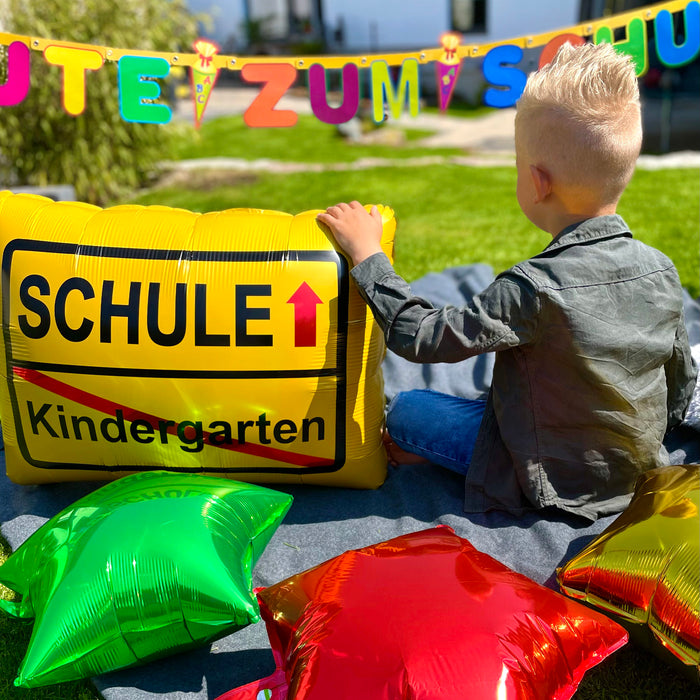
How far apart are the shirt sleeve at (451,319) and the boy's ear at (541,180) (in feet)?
0.87

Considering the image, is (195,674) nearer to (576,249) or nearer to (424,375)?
(576,249)

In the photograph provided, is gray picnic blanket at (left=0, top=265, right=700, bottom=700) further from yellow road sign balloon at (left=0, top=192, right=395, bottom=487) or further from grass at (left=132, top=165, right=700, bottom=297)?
grass at (left=132, top=165, right=700, bottom=297)

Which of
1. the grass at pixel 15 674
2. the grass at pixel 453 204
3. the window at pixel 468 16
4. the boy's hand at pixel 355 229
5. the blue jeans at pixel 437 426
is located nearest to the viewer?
the grass at pixel 15 674

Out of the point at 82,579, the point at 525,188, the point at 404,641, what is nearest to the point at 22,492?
the point at 82,579

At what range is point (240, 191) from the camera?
7.80m

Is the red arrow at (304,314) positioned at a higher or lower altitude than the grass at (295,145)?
→ lower

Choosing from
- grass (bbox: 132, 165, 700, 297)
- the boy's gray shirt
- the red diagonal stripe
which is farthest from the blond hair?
grass (bbox: 132, 165, 700, 297)

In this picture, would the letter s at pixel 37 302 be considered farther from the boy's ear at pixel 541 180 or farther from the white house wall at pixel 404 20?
the white house wall at pixel 404 20

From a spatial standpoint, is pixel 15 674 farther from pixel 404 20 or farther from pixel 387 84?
pixel 404 20

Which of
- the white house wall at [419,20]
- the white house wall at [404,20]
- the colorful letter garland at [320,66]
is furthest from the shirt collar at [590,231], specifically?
the white house wall at [404,20]

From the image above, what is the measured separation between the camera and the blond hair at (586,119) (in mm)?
1929

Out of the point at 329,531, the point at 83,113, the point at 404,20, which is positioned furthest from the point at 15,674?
the point at 404,20

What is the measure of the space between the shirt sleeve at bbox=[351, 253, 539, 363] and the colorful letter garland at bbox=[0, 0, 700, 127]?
1397 millimetres

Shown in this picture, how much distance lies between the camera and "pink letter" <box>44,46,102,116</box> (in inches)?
120
